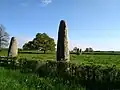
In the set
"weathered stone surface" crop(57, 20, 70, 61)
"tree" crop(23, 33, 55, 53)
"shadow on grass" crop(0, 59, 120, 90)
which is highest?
"tree" crop(23, 33, 55, 53)

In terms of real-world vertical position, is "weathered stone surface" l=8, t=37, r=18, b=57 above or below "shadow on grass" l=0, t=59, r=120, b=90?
above

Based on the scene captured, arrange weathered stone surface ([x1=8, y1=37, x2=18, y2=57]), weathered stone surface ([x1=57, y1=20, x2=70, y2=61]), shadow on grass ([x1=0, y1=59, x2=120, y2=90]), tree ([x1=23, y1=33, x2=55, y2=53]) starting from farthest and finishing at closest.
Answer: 1. tree ([x1=23, y1=33, x2=55, y2=53])
2. weathered stone surface ([x1=8, y1=37, x2=18, y2=57])
3. weathered stone surface ([x1=57, y1=20, x2=70, y2=61])
4. shadow on grass ([x1=0, y1=59, x2=120, y2=90])

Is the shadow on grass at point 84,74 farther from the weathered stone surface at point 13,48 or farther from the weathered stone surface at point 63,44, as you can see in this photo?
the weathered stone surface at point 13,48

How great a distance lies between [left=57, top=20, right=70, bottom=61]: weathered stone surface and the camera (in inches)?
1011

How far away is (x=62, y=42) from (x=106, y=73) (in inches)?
429

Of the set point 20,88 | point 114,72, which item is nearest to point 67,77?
point 114,72

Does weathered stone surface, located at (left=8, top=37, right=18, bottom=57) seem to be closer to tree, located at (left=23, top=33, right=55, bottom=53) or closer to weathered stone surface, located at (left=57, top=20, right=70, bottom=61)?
weathered stone surface, located at (left=57, top=20, right=70, bottom=61)

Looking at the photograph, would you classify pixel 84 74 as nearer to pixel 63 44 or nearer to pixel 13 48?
pixel 63 44

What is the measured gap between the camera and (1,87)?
10.6 metres

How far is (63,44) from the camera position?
1014 inches

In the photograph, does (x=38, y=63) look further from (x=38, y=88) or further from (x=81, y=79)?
(x=38, y=88)

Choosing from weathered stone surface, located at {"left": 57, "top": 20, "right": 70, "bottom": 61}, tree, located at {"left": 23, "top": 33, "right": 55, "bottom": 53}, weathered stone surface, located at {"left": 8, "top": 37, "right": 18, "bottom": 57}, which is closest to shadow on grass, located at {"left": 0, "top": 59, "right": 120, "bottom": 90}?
weathered stone surface, located at {"left": 57, "top": 20, "right": 70, "bottom": 61}

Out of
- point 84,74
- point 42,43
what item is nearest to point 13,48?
point 84,74

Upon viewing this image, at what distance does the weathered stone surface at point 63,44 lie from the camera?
84.2ft
